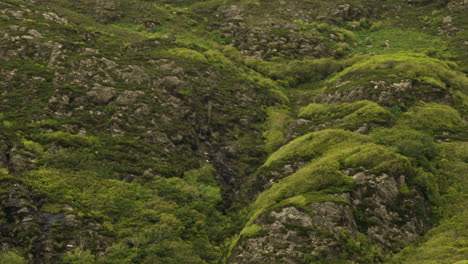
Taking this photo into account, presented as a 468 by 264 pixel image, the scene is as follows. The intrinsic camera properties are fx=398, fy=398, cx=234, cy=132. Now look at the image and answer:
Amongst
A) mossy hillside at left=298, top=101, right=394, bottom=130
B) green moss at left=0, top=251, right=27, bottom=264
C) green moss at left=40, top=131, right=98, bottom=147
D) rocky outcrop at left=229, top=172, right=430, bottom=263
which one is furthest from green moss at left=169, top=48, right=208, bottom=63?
green moss at left=0, top=251, right=27, bottom=264

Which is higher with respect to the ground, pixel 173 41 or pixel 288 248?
pixel 288 248

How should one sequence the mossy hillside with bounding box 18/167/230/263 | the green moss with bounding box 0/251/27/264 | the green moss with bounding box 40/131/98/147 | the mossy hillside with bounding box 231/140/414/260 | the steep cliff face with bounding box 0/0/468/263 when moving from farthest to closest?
the green moss with bounding box 40/131/98/147 → the mossy hillside with bounding box 231/140/414/260 → the mossy hillside with bounding box 18/167/230/263 → the steep cliff face with bounding box 0/0/468/263 → the green moss with bounding box 0/251/27/264

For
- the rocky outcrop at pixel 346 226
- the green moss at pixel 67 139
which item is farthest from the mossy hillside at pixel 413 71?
the green moss at pixel 67 139

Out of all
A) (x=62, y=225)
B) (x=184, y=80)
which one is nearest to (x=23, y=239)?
(x=62, y=225)

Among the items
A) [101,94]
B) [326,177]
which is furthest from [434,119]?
[101,94]

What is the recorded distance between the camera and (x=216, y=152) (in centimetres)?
4278

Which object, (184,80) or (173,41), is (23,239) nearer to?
(184,80)

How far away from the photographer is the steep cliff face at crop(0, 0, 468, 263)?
2655cm

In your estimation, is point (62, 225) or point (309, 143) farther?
point (309, 143)

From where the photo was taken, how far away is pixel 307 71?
Result: 65.1m

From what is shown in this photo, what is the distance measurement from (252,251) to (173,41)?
46.7 metres

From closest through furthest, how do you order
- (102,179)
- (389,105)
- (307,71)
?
(102,179) < (389,105) < (307,71)

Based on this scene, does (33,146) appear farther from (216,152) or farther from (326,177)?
(326,177)

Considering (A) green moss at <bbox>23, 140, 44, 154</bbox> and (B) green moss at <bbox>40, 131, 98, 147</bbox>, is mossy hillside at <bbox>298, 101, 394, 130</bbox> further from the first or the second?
(A) green moss at <bbox>23, 140, 44, 154</bbox>
